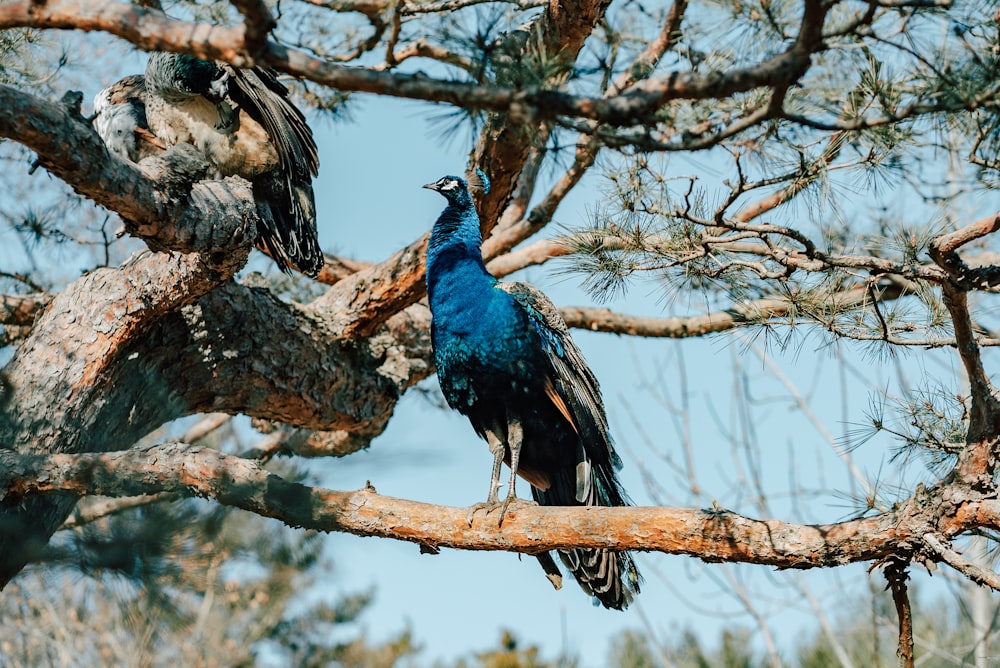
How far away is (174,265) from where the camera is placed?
3.39m

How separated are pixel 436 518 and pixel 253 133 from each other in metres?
1.89

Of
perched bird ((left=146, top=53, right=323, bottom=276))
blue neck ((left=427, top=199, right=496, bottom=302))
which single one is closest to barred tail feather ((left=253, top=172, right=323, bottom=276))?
perched bird ((left=146, top=53, right=323, bottom=276))

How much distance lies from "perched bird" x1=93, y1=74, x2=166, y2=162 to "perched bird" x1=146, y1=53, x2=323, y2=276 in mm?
52

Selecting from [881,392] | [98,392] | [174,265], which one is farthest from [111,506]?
[881,392]

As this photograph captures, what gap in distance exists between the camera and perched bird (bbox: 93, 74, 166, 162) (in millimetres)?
3756

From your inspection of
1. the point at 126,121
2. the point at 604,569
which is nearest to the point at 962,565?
the point at 604,569

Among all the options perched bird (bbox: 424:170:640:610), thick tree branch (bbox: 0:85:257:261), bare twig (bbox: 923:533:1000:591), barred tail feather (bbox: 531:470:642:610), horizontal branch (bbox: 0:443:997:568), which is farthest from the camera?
perched bird (bbox: 424:170:640:610)

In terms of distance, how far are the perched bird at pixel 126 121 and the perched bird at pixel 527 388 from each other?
4.01 ft

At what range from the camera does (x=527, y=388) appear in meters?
3.62

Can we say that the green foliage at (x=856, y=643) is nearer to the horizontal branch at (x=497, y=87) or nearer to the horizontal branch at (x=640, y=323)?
the horizontal branch at (x=640, y=323)

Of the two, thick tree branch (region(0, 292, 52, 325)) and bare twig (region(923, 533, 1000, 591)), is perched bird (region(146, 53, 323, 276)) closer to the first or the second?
thick tree branch (region(0, 292, 52, 325))

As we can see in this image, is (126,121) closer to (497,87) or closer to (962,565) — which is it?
(497,87)

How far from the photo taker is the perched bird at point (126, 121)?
3756 mm

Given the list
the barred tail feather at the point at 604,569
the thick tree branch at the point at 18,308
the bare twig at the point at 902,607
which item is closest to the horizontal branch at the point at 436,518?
the bare twig at the point at 902,607
